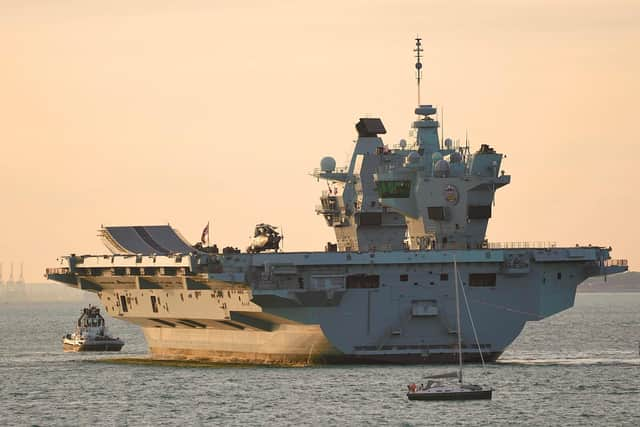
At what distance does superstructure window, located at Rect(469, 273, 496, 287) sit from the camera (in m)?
66.2

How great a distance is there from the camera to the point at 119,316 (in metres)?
78.2

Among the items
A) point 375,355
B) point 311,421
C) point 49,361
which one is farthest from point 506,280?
point 49,361

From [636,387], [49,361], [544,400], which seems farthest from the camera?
[49,361]

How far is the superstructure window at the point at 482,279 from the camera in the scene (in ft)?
217

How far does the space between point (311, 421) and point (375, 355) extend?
46.6 feet

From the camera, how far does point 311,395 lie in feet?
190

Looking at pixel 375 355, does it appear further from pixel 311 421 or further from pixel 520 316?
pixel 311 421

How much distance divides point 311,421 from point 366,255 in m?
13.9

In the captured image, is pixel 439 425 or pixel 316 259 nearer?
pixel 439 425

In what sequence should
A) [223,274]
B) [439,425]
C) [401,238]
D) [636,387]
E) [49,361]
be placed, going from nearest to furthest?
[439,425] < [636,387] < [223,274] < [401,238] < [49,361]

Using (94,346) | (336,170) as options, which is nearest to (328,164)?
(336,170)

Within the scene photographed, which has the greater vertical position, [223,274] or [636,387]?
[223,274]

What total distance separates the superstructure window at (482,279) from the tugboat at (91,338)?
33123 mm

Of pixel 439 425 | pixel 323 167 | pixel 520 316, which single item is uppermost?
pixel 323 167
